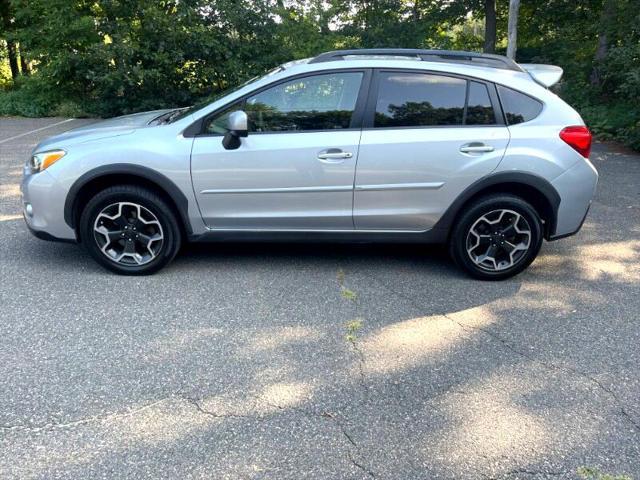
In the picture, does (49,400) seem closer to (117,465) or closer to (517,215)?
(117,465)

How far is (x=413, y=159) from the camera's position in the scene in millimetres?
4312

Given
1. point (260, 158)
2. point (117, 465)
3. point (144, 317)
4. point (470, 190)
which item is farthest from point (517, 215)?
point (117, 465)

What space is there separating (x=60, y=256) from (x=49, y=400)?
225cm

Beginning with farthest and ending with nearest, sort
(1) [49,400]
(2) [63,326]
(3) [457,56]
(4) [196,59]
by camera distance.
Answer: (4) [196,59]
(3) [457,56]
(2) [63,326]
(1) [49,400]

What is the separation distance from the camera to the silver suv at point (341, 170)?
170 inches

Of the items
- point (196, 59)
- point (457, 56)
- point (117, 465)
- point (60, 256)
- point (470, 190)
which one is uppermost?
point (196, 59)

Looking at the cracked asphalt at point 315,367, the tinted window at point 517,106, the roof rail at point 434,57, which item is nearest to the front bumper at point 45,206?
the cracked asphalt at point 315,367

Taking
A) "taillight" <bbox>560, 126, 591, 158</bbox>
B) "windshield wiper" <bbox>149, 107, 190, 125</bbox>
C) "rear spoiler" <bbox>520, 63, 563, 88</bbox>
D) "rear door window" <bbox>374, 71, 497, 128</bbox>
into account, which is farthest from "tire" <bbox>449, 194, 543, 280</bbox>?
"windshield wiper" <bbox>149, 107, 190, 125</bbox>

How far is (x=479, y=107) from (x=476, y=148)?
34 centimetres

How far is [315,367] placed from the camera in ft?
10.8

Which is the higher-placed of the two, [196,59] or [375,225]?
[196,59]

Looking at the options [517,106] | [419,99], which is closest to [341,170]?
[419,99]

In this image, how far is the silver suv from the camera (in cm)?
432

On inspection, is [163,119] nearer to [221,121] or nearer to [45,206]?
[221,121]
